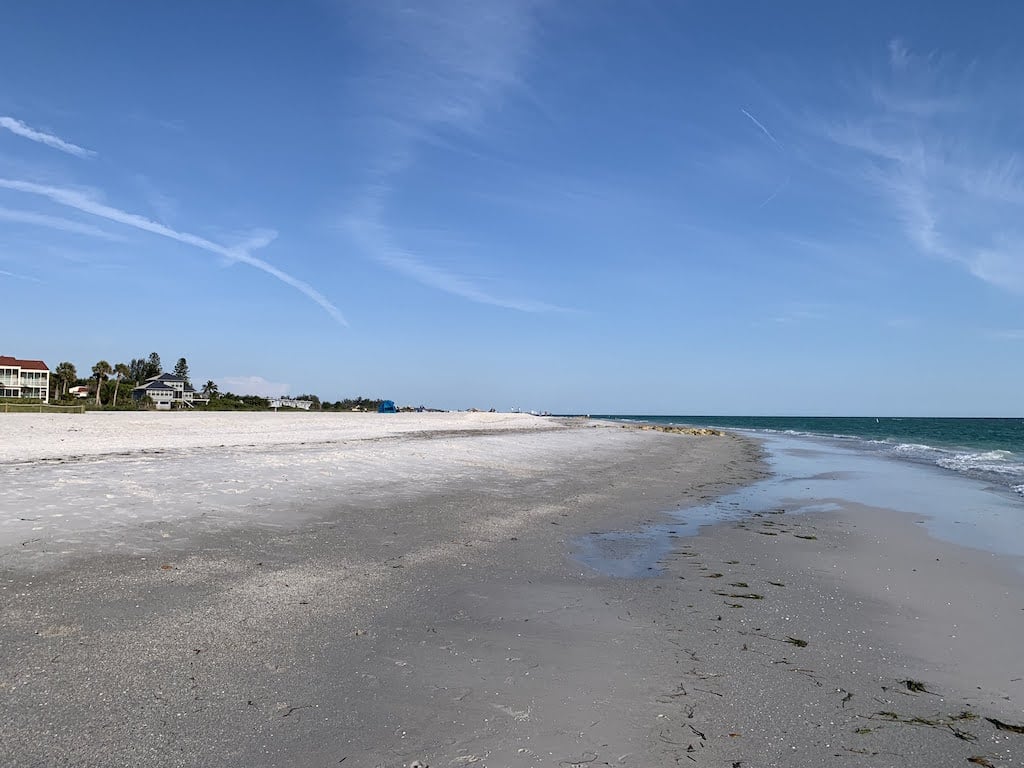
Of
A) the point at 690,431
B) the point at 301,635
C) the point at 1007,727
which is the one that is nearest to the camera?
the point at 1007,727

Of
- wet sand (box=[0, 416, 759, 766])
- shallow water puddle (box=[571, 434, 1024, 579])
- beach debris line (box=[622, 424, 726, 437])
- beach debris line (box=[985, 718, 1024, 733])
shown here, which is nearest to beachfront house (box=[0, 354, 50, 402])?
beach debris line (box=[622, 424, 726, 437])

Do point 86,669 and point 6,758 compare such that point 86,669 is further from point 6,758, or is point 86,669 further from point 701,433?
point 701,433

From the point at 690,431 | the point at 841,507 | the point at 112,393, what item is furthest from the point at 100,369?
the point at 841,507

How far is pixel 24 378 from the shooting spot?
3184 inches


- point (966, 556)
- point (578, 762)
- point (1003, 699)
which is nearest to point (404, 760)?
point (578, 762)

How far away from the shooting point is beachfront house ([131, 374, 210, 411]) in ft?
299

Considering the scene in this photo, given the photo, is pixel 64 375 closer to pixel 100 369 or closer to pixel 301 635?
pixel 100 369

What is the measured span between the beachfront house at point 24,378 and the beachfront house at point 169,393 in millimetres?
10913

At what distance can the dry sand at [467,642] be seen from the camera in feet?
12.3

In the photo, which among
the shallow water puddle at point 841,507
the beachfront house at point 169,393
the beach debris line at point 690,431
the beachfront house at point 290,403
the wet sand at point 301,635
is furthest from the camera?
the beachfront house at point 290,403

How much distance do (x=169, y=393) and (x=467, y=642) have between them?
10310 cm

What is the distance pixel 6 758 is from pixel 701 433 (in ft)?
181

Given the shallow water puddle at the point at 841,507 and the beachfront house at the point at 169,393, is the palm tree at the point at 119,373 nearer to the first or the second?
the beachfront house at the point at 169,393

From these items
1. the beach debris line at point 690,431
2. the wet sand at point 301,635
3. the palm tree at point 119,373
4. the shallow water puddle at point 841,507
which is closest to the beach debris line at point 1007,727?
the wet sand at point 301,635
